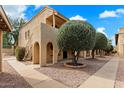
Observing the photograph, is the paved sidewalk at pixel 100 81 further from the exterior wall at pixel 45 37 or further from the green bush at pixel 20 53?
the green bush at pixel 20 53

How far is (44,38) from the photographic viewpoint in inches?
459

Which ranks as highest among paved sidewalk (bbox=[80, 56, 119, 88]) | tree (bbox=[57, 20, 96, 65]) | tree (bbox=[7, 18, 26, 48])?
tree (bbox=[7, 18, 26, 48])

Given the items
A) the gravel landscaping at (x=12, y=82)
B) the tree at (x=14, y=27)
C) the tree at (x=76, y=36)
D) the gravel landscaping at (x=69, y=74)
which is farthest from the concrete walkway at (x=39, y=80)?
the tree at (x=14, y=27)

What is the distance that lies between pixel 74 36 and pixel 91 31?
1495 millimetres

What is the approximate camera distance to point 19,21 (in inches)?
1283

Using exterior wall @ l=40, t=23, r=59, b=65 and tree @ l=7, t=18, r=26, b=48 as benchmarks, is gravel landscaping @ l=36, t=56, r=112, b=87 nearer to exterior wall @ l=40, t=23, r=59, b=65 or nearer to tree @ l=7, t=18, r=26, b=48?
exterior wall @ l=40, t=23, r=59, b=65

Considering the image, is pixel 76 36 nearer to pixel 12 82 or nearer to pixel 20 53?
pixel 12 82

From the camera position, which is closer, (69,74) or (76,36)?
(69,74)

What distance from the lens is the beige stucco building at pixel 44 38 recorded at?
11.5m

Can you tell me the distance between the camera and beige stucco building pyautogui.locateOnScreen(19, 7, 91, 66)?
451 inches

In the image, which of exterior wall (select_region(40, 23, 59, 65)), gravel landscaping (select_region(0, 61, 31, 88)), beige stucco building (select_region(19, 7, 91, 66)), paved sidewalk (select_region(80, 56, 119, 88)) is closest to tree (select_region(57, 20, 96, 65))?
exterior wall (select_region(40, 23, 59, 65))

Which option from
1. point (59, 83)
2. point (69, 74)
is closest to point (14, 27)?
point (69, 74)
